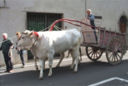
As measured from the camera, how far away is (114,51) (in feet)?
30.6

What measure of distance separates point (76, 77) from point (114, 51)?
272 cm

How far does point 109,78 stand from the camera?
23.9ft

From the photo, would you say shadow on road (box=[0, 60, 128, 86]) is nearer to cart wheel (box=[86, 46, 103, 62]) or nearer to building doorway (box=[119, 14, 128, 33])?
cart wheel (box=[86, 46, 103, 62])

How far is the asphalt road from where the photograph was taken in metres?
6.78

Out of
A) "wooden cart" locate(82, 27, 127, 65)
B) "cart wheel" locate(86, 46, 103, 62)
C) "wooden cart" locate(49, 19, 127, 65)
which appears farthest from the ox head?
"cart wheel" locate(86, 46, 103, 62)

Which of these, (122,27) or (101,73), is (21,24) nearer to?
(101,73)

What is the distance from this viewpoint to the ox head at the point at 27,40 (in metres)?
7.23

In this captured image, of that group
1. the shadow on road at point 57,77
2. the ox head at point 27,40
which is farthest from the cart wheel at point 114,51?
the ox head at point 27,40

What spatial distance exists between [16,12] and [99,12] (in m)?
6.22

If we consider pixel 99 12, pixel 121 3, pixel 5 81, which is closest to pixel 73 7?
pixel 99 12

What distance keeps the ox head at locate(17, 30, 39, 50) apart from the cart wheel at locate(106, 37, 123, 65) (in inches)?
134

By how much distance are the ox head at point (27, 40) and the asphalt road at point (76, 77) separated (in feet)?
3.93

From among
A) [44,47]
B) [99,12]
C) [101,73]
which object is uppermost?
[99,12]

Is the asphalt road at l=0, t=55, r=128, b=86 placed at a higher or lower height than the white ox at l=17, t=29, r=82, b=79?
lower
